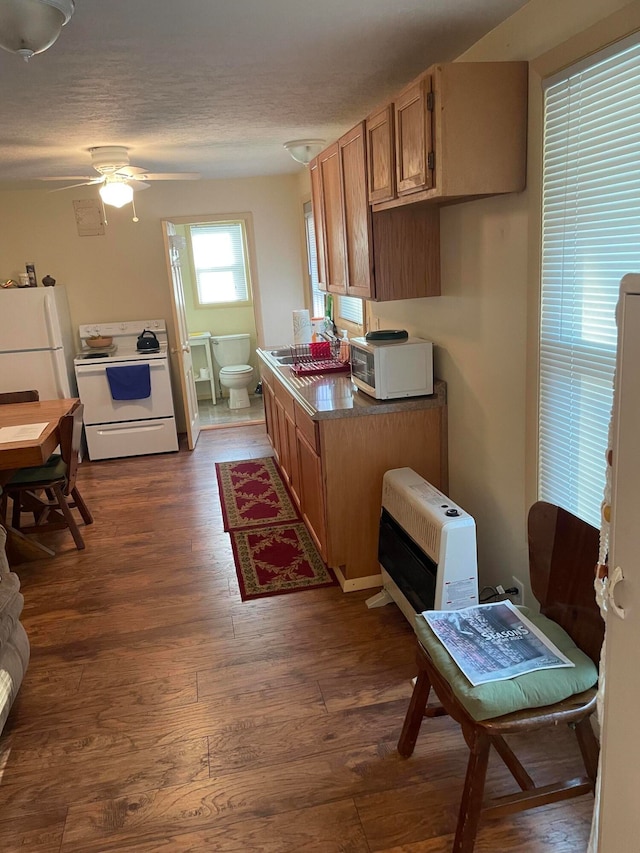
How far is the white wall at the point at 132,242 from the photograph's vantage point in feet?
17.7

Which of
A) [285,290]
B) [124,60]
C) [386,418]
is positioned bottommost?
[386,418]

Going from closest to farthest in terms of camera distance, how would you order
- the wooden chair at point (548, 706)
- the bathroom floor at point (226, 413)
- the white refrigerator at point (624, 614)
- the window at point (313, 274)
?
the white refrigerator at point (624, 614)
the wooden chair at point (548, 706)
the window at point (313, 274)
the bathroom floor at point (226, 413)

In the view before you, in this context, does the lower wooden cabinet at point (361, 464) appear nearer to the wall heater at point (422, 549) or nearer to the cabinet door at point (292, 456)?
the wall heater at point (422, 549)

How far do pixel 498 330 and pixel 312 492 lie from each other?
4.44ft

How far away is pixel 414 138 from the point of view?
7.23ft

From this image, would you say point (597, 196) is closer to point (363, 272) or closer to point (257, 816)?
point (363, 272)

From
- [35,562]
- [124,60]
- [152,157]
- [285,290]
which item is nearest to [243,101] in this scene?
[124,60]

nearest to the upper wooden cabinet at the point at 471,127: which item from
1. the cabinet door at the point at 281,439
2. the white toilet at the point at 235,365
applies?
the cabinet door at the point at 281,439

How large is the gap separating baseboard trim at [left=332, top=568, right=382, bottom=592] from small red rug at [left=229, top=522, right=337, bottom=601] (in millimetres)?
99

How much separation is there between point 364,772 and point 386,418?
1476mm

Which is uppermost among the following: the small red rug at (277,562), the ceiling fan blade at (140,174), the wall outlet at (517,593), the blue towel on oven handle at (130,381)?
the ceiling fan blade at (140,174)

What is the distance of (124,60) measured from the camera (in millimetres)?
2209

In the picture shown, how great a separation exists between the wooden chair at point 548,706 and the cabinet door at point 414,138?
121cm

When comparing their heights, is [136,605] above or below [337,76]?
below
